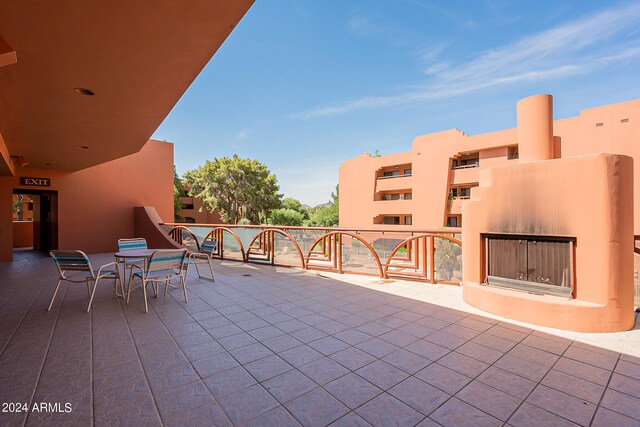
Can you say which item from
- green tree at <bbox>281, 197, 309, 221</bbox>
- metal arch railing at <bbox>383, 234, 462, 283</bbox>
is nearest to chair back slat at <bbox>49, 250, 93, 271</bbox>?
metal arch railing at <bbox>383, 234, 462, 283</bbox>

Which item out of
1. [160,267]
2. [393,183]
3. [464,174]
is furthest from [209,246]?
[393,183]

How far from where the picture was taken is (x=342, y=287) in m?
4.69

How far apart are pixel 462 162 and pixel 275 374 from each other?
69.8 ft

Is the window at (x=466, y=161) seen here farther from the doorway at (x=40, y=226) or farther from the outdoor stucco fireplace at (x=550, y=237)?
the doorway at (x=40, y=226)

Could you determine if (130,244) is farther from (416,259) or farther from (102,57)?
(416,259)

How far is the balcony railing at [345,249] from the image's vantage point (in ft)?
16.2

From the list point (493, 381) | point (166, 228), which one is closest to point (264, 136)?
point (166, 228)

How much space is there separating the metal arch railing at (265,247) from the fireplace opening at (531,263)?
13.0ft

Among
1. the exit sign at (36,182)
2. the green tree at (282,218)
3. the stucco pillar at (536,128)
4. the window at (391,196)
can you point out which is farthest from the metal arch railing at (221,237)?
the green tree at (282,218)

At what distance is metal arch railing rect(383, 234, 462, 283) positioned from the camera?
4.77m

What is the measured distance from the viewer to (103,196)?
9.88 m

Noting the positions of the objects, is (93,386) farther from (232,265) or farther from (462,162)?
(462,162)

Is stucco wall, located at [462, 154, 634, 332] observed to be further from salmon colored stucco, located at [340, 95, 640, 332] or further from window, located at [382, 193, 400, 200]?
window, located at [382, 193, 400, 200]

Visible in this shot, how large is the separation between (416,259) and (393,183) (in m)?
17.7
